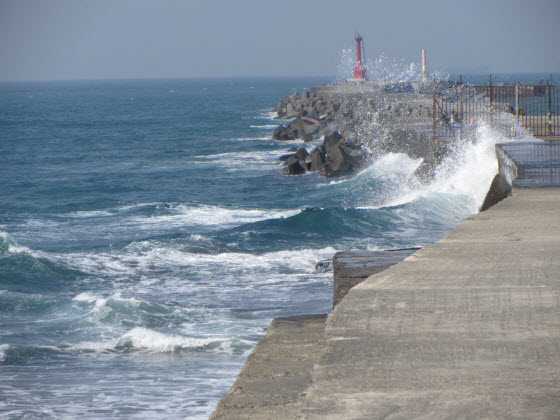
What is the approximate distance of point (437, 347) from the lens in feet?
7.52

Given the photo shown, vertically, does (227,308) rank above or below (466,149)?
below

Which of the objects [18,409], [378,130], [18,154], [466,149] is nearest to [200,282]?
[18,409]

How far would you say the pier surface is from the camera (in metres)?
1.93

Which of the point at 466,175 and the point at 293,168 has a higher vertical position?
the point at 466,175

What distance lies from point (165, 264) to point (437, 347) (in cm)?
1011

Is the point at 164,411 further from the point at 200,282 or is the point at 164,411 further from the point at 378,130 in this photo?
the point at 378,130

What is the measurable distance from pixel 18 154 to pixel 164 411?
33.0 metres

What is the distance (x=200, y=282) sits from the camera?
1080 centimetres

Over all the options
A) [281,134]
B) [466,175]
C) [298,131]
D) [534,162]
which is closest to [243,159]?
[281,134]

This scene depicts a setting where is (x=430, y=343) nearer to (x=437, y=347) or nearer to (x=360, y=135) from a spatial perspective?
(x=437, y=347)

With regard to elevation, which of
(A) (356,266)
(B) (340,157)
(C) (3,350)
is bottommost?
(C) (3,350)

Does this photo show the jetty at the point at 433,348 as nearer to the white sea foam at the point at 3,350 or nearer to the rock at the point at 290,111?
the white sea foam at the point at 3,350

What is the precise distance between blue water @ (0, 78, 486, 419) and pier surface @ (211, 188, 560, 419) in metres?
2.95

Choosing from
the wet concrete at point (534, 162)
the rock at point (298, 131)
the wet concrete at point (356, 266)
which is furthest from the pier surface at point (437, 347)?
the rock at point (298, 131)
